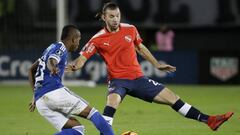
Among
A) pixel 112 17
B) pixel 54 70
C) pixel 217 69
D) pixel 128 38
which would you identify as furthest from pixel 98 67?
pixel 54 70

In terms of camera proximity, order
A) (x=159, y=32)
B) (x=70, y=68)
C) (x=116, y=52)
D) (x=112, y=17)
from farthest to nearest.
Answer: (x=159, y=32) < (x=116, y=52) < (x=112, y=17) < (x=70, y=68)

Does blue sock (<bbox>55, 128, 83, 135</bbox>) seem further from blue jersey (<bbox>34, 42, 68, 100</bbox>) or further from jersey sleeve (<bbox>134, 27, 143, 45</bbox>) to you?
jersey sleeve (<bbox>134, 27, 143, 45</bbox>)

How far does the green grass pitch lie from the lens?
463 inches

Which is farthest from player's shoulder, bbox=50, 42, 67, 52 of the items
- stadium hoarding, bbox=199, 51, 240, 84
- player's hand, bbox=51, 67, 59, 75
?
stadium hoarding, bbox=199, 51, 240, 84

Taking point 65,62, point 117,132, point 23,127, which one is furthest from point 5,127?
point 65,62

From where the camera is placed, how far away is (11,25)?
87.8 feet

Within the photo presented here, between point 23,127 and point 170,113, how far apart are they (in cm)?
381

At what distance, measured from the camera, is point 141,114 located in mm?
14680

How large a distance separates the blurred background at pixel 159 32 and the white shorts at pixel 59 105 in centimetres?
1591

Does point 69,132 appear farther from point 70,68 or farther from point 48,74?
point 70,68

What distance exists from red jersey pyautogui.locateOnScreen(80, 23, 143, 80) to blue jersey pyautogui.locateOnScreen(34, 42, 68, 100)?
1499mm

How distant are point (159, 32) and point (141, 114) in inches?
473

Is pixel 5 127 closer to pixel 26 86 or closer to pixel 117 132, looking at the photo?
pixel 117 132

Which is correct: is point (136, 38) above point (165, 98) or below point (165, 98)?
above
